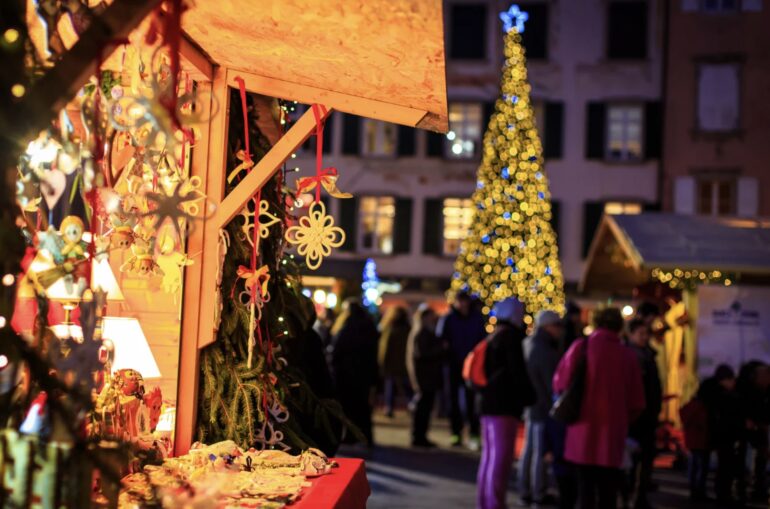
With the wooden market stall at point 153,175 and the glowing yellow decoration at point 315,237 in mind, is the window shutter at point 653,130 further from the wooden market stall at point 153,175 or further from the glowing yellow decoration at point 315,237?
the glowing yellow decoration at point 315,237

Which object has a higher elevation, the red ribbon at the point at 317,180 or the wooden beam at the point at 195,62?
the wooden beam at the point at 195,62

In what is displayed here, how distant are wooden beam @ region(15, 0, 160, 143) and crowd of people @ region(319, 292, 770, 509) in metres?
5.47

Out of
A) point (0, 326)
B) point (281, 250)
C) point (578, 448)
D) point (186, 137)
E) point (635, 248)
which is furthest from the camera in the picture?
point (635, 248)

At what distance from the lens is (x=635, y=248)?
13.5 metres

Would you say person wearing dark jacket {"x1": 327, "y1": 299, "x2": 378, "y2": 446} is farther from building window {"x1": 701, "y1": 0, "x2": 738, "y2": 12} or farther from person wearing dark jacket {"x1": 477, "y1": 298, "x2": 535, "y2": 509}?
building window {"x1": 701, "y1": 0, "x2": 738, "y2": 12}

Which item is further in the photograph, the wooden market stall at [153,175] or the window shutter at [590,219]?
the window shutter at [590,219]

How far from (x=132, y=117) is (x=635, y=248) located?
11.2m

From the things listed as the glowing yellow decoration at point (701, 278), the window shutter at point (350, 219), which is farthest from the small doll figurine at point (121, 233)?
the window shutter at point (350, 219)

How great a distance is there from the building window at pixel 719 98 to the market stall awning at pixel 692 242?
13.4 metres

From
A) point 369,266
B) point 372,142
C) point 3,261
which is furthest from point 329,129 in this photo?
point 3,261

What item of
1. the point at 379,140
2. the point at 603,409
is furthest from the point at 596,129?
the point at 603,409

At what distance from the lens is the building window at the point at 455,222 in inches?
1208

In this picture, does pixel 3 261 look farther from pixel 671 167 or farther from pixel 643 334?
pixel 671 167

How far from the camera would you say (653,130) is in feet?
98.0
